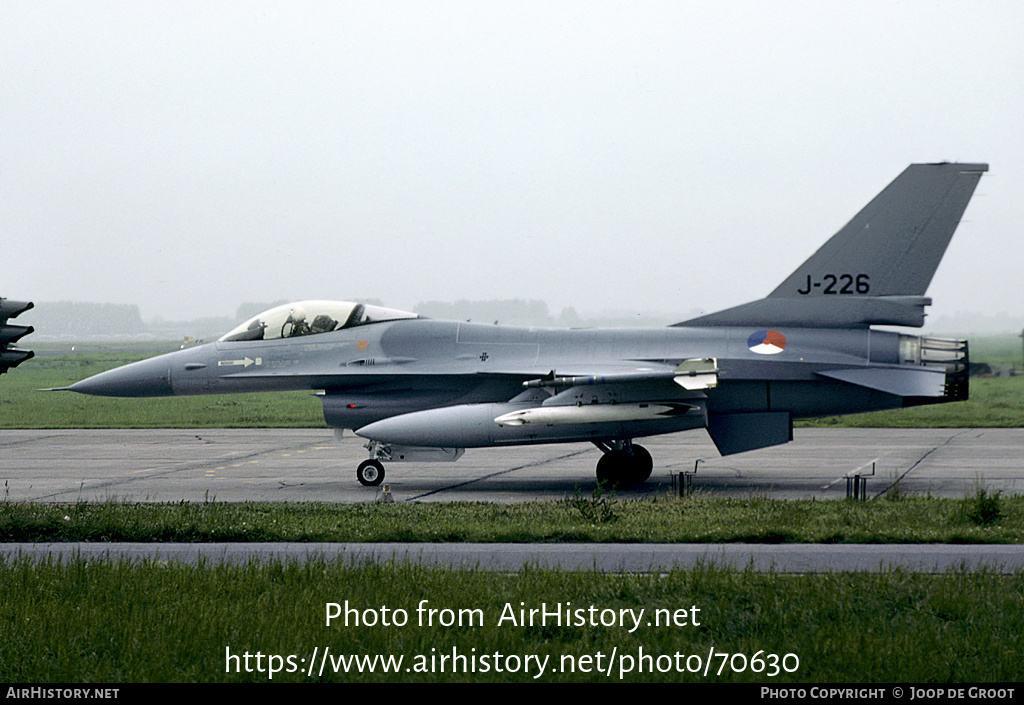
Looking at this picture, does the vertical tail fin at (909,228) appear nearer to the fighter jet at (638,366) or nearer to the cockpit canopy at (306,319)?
the fighter jet at (638,366)

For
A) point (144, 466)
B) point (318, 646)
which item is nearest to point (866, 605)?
point (318, 646)

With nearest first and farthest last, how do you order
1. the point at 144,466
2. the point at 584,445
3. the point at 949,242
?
the point at 949,242 < the point at 144,466 < the point at 584,445

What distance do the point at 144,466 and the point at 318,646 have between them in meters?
15.8

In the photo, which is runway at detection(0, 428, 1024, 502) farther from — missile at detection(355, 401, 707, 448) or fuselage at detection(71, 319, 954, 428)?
fuselage at detection(71, 319, 954, 428)

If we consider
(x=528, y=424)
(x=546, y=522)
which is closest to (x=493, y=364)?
(x=528, y=424)

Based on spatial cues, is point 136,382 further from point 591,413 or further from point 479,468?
point 591,413

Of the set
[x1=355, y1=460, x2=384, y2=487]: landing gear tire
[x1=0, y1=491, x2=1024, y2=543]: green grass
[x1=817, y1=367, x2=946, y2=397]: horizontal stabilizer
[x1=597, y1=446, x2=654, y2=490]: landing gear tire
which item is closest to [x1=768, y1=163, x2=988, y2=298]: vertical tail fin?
[x1=817, y1=367, x2=946, y2=397]: horizontal stabilizer

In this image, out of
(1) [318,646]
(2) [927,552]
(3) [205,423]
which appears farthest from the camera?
(3) [205,423]

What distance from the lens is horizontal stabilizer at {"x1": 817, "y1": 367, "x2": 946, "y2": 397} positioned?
16.2 metres

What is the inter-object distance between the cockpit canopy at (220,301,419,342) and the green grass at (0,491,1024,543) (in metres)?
5.00

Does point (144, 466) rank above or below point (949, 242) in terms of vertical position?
below

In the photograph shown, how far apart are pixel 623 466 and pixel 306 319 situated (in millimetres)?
6188
